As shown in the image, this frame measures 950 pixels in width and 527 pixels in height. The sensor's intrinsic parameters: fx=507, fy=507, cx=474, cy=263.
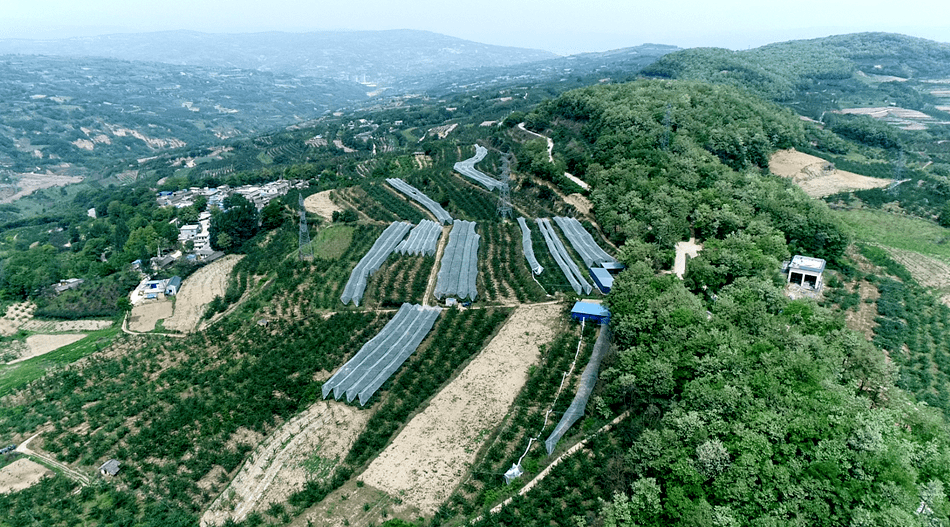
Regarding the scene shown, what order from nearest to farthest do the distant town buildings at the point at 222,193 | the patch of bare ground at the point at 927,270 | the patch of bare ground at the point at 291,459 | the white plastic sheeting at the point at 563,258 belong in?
the patch of bare ground at the point at 291,459 → the white plastic sheeting at the point at 563,258 → the patch of bare ground at the point at 927,270 → the distant town buildings at the point at 222,193

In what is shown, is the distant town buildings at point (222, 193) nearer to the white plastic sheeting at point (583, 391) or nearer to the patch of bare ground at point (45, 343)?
the patch of bare ground at point (45, 343)

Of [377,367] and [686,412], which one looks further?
[377,367]

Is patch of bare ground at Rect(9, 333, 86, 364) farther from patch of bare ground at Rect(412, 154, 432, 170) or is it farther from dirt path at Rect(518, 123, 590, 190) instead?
dirt path at Rect(518, 123, 590, 190)

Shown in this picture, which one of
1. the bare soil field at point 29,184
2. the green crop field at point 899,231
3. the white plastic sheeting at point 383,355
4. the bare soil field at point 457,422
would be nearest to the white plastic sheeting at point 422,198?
the white plastic sheeting at point 383,355

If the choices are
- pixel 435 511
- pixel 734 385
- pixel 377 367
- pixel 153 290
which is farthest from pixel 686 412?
pixel 153 290

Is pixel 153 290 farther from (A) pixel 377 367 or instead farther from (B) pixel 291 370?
(A) pixel 377 367

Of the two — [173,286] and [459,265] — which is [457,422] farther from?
[173,286]
